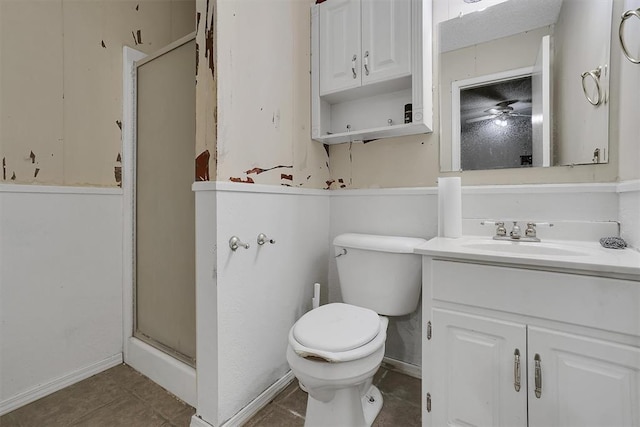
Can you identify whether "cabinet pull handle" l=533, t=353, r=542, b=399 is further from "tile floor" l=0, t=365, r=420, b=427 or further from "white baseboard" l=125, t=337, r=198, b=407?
"white baseboard" l=125, t=337, r=198, b=407

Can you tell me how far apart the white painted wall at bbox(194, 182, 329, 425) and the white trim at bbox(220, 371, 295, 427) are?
0.8 inches

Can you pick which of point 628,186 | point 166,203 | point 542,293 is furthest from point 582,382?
point 166,203

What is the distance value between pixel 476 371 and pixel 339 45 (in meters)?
1.62

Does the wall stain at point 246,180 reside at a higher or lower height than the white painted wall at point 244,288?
higher

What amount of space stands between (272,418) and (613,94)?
1.92 metres

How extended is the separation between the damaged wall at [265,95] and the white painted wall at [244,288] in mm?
111

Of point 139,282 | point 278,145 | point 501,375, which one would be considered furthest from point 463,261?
point 139,282

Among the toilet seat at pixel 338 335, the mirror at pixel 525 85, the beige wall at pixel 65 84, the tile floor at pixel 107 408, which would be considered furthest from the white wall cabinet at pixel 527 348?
the beige wall at pixel 65 84

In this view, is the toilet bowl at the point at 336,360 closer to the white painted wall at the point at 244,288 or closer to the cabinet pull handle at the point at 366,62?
the white painted wall at the point at 244,288

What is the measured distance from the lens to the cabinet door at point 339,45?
5.07ft

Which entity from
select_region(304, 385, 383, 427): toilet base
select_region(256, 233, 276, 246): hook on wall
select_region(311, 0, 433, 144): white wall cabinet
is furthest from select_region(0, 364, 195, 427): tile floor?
select_region(311, 0, 433, 144): white wall cabinet

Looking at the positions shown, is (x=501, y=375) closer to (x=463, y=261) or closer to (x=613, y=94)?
(x=463, y=261)

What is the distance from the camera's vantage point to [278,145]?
4.80 feet

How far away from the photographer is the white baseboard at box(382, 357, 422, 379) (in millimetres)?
1576
